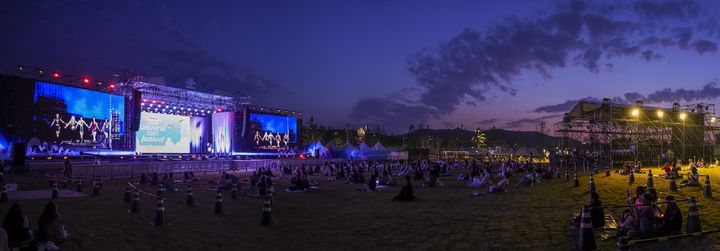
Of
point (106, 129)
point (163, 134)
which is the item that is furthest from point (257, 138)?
point (106, 129)

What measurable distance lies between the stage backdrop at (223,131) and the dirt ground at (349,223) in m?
32.4

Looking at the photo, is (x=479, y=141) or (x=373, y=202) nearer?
(x=373, y=202)

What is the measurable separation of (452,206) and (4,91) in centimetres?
3220

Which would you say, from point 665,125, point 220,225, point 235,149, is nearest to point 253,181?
point 220,225

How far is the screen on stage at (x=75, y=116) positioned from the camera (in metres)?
34.6

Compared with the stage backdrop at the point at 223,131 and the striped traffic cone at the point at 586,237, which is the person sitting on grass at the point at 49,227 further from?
the stage backdrop at the point at 223,131

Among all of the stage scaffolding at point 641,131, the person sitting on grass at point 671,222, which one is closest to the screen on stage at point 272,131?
the stage scaffolding at point 641,131

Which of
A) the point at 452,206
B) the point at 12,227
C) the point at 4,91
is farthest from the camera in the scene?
the point at 4,91

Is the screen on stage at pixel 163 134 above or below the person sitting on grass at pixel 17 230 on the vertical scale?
above

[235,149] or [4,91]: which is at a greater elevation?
[4,91]

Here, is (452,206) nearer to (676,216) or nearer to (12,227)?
(676,216)

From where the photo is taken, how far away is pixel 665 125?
147ft

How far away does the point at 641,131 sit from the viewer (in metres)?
46.2

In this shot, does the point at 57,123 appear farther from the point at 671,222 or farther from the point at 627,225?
the point at 671,222
